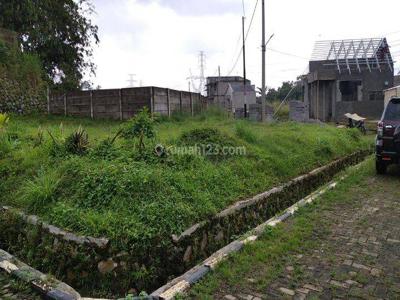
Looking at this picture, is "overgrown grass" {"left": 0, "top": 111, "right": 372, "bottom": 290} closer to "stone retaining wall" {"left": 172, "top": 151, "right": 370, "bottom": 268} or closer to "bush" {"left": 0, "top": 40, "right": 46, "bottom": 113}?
"stone retaining wall" {"left": 172, "top": 151, "right": 370, "bottom": 268}

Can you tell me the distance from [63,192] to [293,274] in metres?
3.10

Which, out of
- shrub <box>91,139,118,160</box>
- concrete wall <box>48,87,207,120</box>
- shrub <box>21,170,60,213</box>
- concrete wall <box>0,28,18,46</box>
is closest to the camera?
shrub <box>21,170,60,213</box>

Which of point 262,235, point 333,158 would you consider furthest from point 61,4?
point 262,235

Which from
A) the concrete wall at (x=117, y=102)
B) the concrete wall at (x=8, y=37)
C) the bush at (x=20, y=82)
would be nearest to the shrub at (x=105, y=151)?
the concrete wall at (x=117, y=102)

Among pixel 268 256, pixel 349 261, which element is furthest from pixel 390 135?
pixel 268 256

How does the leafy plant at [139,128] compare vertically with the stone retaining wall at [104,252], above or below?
above

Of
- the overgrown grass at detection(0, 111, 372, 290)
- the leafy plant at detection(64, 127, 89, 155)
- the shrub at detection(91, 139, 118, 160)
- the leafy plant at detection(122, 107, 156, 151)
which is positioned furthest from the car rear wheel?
the leafy plant at detection(64, 127, 89, 155)

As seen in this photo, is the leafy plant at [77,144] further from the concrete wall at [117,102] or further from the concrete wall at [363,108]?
the concrete wall at [363,108]

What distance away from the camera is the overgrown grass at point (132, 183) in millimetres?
4008

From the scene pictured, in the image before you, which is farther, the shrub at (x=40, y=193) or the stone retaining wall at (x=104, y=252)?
the shrub at (x=40, y=193)

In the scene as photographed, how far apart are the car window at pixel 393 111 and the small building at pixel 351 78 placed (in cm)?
2304

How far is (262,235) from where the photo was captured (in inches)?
177

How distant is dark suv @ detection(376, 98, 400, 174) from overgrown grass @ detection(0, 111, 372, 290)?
1.89 metres

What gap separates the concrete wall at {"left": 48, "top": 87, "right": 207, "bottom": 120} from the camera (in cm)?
1608
